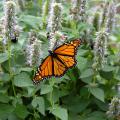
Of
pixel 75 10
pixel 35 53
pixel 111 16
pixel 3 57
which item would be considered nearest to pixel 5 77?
pixel 3 57

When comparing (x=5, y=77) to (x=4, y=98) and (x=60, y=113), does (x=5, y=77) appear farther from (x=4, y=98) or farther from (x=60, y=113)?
(x=60, y=113)

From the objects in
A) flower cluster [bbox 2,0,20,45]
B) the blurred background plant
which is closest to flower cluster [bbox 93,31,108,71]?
the blurred background plant

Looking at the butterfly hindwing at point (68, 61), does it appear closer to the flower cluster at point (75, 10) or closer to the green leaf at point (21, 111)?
the green leaf at point (21, 111)

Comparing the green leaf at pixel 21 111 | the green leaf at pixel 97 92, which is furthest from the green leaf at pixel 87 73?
the green leaf at pixel 21 111

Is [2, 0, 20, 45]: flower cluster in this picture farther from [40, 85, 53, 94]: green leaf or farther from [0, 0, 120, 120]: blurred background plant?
[40, 85, 53, 94]: green leaf

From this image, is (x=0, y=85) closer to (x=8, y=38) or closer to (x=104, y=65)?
(x=8, y=38)

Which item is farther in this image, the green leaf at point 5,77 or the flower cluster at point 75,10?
the flower cluster at point 75,10

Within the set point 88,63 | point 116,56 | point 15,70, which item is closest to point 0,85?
point 15,70
